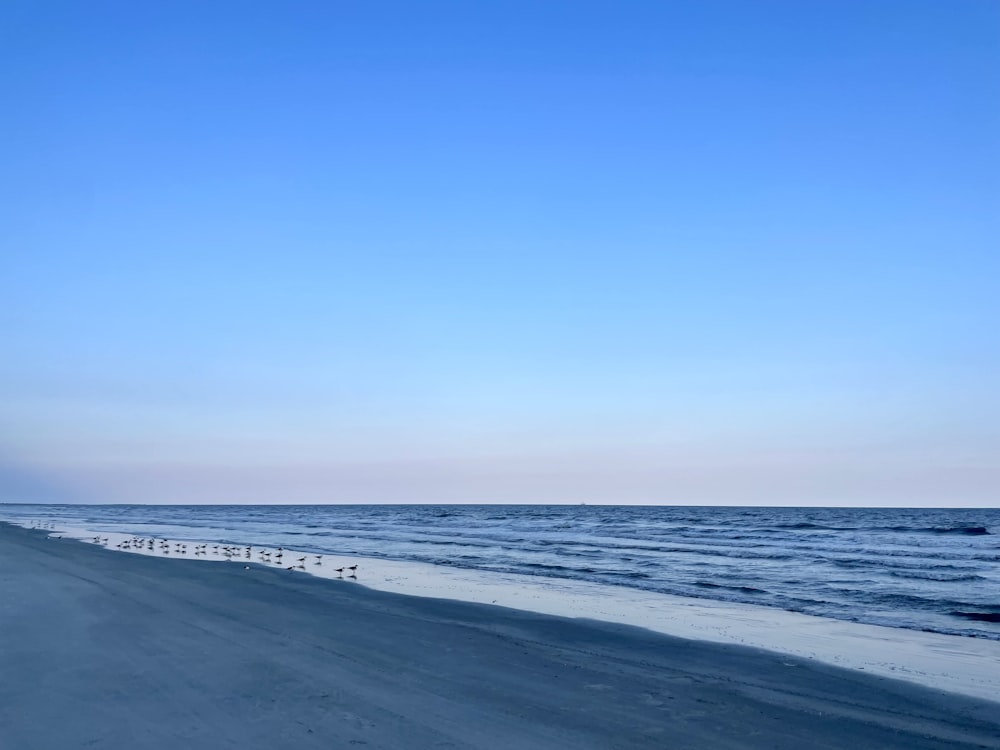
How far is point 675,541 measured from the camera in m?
46.8

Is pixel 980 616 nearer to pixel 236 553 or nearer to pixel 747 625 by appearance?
pixel 747 625

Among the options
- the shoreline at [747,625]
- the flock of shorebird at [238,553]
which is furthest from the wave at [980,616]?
the flock of shorebird at [238,553]

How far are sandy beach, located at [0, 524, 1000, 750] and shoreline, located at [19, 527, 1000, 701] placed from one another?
1.03 meters

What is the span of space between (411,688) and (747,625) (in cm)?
1015

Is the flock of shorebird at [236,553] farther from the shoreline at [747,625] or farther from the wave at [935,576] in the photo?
the wave at [935,576]

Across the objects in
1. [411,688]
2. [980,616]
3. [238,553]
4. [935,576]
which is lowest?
[238,553]

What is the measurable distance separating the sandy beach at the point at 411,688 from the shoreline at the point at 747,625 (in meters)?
1.03

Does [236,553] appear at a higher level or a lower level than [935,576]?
lower

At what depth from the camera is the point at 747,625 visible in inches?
652

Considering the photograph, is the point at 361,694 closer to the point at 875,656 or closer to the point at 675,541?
the point at 875,656

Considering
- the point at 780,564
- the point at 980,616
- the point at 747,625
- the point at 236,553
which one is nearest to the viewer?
the point at 747,625

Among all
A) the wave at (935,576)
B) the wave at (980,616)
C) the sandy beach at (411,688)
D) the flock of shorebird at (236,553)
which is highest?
the sandy beach at (411,688)

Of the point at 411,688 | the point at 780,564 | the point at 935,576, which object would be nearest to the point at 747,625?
the point at 411,688

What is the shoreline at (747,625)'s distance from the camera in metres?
12.2
